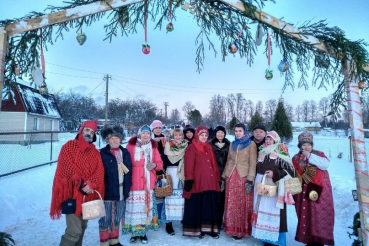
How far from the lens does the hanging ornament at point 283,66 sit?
310 cm

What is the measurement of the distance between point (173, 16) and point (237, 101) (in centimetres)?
7723

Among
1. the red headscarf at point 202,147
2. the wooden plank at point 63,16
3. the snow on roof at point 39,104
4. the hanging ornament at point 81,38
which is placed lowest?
the red headscarf at point 202,147

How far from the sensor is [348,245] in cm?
425

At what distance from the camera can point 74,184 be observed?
10.7ft

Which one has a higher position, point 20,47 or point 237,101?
point 237,101

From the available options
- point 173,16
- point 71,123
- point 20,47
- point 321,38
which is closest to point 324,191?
point 321,38

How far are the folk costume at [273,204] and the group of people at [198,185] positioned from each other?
0.01m

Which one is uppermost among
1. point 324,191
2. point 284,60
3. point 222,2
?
point 222,2

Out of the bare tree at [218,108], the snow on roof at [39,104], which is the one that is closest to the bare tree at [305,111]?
the bare tree at [218,108]

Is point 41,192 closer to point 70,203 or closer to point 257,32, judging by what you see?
point 70,203

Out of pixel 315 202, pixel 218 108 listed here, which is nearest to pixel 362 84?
pixel 315 202

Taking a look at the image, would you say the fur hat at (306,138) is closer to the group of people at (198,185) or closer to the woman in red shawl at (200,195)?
the group of people at (198,185)

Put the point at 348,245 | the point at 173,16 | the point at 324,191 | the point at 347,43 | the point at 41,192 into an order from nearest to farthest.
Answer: the point at 347,43 → the point at 173,16 → the point at 324,191 → the point at 348,245 → the point at 41,192

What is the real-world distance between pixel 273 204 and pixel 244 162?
0.81 metres
